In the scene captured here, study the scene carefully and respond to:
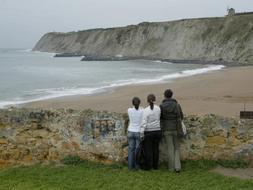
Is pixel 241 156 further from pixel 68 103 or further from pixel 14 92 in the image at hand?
pixel 14 92

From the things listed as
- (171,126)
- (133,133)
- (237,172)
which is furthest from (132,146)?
(237,172)

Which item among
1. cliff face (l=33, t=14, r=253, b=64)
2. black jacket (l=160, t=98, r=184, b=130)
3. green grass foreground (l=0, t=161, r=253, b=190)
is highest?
cliff face (l=33, t=14, r=253, b=64)

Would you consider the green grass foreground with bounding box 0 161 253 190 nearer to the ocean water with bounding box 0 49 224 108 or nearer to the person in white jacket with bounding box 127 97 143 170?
the person in white jacket with bounding box 127 97 143 170

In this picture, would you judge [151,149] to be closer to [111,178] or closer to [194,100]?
[111,178]

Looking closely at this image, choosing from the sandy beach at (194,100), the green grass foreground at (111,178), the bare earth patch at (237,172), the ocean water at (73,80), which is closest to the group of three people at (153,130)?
the green grass foreground at (111,178)

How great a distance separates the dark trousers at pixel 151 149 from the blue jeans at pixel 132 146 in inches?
6.0

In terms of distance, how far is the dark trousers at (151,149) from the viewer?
7.68 meters

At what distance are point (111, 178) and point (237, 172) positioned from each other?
2088 millimetres

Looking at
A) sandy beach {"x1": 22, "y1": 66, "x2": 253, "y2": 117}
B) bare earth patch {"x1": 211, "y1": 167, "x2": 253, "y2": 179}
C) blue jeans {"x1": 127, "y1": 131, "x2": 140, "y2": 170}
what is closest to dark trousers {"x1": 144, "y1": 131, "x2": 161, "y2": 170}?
blue jeans {"x1": 127, "y1": 131, "x2": 140, "y2": 170}

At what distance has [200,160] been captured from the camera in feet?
25.8

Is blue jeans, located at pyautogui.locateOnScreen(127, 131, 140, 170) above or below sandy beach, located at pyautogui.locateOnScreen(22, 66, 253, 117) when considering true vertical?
below

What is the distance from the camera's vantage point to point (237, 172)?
7516 millimetres

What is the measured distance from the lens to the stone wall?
780 centimetres

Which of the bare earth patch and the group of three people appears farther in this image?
the group of three people
